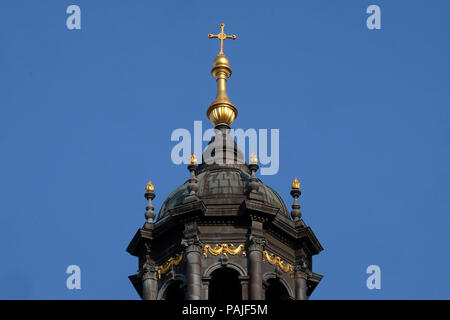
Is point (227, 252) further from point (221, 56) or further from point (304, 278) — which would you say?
point (221, 56)

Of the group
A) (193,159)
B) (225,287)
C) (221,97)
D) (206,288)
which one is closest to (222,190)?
(193,159)

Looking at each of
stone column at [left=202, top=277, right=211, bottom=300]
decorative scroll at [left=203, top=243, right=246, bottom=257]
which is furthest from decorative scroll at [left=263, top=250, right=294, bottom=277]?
stone column at [left=202, top=277, right=211, bottom=300]

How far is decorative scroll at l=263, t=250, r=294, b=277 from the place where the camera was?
7125 cm

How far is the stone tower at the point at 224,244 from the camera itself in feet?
231

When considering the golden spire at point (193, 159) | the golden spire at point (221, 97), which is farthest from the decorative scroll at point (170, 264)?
the golden spire at point (221, 97)

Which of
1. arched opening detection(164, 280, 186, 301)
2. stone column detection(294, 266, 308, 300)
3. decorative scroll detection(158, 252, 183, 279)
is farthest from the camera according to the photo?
stone column detection(294, 266, 308, 300)

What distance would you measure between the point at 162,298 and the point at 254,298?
14.2ft

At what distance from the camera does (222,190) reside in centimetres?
7300

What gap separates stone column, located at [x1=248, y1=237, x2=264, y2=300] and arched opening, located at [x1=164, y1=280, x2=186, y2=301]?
2.98 m

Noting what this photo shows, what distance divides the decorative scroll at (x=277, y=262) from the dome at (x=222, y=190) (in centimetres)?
217

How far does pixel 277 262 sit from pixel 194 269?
12.3 ft

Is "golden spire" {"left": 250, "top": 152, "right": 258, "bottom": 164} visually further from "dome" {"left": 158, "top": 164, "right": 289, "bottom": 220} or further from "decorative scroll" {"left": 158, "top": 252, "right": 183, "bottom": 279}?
"decorative scroll" {"left": 158, "top": 252, "right": 183, "bottom": 279}

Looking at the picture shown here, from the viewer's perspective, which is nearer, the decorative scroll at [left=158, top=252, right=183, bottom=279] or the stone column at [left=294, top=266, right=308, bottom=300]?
the decorative scroll at [left=158, top=252, right=183, bottom=279]
